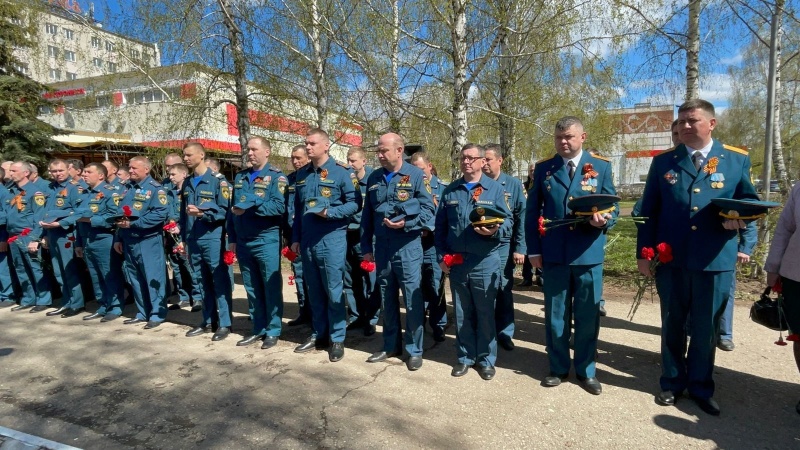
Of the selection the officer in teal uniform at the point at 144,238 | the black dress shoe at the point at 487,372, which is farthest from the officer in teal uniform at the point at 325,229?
the officer in teal uniform at the point at 144,238

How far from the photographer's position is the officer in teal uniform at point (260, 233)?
189 inches

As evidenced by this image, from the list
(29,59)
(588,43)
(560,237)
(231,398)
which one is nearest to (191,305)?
(231,398)

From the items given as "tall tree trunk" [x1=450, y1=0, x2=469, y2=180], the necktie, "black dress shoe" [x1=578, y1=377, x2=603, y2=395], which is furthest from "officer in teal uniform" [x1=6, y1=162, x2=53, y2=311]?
the necktie

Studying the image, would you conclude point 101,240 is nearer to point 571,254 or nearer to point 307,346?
point 307,346

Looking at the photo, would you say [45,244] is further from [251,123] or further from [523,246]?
[523,246]

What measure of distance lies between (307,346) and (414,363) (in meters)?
1.27

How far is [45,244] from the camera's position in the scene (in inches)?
271

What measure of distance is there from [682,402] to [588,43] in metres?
6.13

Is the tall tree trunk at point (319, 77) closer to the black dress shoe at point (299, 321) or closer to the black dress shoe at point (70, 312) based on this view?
the black dress shoe at point (299, 321)

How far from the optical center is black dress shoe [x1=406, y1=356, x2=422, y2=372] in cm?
423

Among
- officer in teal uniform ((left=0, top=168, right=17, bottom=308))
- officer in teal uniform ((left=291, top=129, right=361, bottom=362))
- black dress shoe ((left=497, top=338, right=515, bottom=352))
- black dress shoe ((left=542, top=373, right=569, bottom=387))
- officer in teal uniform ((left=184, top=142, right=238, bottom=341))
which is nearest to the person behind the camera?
black dress shoe ((left=542, top=373, right=569, bottom=387))

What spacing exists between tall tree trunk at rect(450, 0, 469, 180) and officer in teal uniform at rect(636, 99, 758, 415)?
13.2 ft

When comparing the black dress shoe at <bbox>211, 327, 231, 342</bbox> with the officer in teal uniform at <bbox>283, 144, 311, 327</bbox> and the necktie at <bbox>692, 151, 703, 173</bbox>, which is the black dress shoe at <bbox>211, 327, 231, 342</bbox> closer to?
the officer in teal uniform at <bbox>283, 144, 311, 327</bbox>

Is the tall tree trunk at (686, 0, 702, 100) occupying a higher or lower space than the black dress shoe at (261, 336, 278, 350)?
higher
